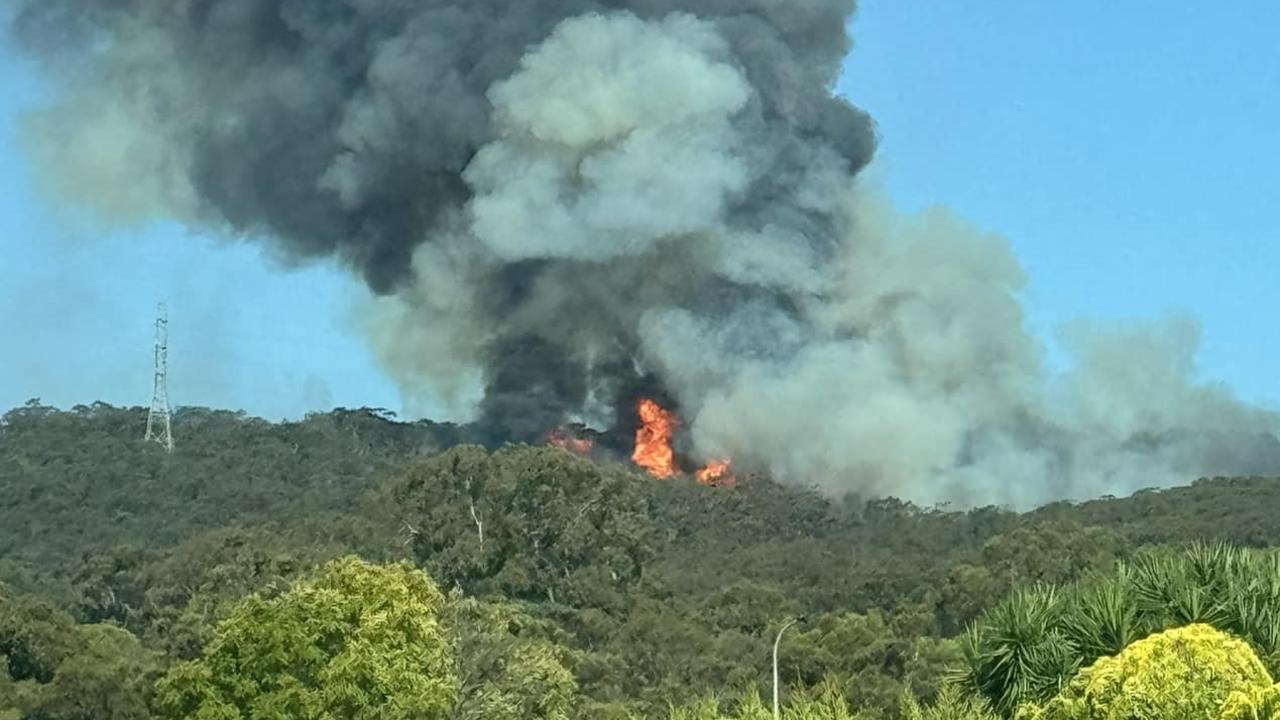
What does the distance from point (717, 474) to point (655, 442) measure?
3.95 metres

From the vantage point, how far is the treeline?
189 ft

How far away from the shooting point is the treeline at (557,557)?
189 feet

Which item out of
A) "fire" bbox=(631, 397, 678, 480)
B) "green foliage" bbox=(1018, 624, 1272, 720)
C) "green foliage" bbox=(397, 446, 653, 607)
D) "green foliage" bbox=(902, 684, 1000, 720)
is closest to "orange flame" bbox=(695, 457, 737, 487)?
"fire" bbox=(631, 397, 678, 480)

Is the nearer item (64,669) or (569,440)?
(64,669)

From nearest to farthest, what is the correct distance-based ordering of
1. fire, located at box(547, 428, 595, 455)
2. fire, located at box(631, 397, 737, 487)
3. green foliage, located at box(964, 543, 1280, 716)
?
1. green foliage, located at box(964, 543, 1280, 716)
2. fire, located at box(547, 428, 595, 455)
3. fire, located at box(631, 397, 737, 487)

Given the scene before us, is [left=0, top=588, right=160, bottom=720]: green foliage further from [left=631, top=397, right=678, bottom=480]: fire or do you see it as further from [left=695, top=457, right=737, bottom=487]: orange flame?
[left=695, top=457, right=737, bottom=487]: orange flame

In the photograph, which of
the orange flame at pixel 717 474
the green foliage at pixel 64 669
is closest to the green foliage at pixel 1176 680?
the green foliage at pixel 64 669

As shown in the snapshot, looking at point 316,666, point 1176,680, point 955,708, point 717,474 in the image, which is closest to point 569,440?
point 717,474

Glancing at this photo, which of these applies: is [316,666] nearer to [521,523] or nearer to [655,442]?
[521,523]

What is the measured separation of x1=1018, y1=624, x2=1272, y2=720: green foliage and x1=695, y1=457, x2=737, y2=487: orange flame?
7489cm

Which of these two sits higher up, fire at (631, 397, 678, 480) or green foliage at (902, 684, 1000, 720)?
fire at (631, 397, 678, 480)

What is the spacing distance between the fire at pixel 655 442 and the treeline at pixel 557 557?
2.43 meters

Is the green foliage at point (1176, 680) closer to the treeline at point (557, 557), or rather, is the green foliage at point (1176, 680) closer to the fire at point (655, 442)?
the treeline at point (557, 557)

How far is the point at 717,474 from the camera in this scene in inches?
4023
